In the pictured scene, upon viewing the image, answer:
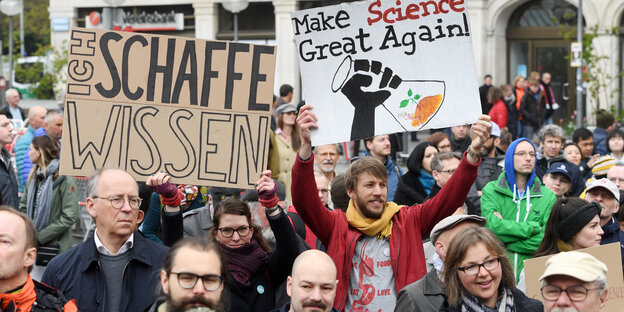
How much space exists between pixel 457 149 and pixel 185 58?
5757 mm

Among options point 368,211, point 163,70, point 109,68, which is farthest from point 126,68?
point 368,211

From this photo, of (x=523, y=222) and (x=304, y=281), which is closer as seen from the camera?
(x=304, y=281)

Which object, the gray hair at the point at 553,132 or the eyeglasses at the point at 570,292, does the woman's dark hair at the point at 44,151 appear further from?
the eyeglasses at the point at 570,292

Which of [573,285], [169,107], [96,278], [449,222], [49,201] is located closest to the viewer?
[573,285]

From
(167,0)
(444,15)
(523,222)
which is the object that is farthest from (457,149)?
(167,0)

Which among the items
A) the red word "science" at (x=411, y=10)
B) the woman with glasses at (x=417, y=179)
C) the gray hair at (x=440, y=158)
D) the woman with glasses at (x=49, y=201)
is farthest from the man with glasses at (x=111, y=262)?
the woman with glasses at (x=417, y=179)

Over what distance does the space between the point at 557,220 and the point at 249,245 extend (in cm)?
193

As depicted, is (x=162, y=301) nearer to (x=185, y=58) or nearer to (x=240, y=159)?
(x=240, y=159)

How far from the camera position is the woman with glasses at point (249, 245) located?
5.25 meters

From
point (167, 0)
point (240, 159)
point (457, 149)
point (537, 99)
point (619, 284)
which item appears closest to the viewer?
point (619, 284)

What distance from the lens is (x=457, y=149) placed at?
36.2 feet

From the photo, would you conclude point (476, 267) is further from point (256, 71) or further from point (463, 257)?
point (256, 71)

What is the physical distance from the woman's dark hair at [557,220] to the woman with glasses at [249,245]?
1.59 meters

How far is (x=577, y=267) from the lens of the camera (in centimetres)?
407
